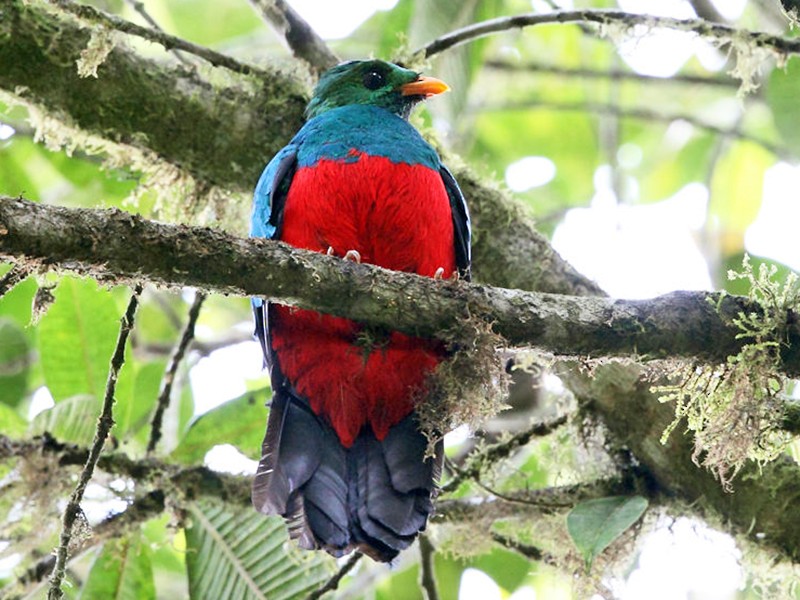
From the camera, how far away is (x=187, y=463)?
351cm

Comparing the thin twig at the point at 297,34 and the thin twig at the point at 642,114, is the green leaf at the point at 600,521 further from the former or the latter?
the thin twig at the point at 642,114

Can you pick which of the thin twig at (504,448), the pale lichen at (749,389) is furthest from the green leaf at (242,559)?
the pale lichen at (749,389)

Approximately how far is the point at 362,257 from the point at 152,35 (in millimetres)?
996

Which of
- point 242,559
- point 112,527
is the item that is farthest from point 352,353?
point 112,527

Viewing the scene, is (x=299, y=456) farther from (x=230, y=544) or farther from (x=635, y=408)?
(x=635, y=408)

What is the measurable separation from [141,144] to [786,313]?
2.06m

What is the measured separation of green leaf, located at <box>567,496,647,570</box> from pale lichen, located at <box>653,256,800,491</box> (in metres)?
0.30

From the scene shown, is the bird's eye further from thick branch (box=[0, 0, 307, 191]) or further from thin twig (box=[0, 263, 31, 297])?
thin twig (box=[0, 263, 31, 297])

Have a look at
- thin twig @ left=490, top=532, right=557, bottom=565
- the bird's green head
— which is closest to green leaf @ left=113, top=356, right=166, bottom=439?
the bird's green head

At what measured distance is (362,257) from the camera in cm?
310

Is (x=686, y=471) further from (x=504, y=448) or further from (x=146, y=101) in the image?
(x=146, y=101)

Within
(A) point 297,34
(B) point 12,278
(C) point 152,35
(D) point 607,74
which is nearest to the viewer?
(B) point 12,278

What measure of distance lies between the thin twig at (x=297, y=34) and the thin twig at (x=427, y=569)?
1711 millimetres

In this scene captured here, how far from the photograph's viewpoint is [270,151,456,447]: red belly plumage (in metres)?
2.97
